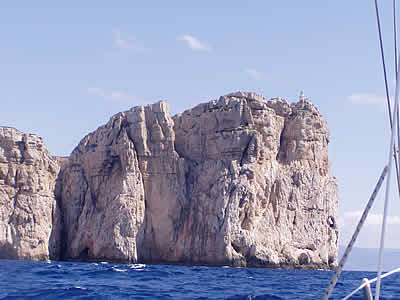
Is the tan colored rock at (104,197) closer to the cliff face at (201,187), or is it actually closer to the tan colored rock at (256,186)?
the cliff face at (201,187)

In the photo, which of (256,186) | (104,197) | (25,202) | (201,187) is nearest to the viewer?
(25,202)

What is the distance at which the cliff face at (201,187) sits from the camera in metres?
58.3

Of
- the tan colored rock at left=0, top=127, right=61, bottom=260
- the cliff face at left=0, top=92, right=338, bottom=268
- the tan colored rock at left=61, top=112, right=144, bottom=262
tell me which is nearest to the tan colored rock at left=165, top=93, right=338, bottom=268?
the cliff face at left=0, top=92, right=338, bottom=268

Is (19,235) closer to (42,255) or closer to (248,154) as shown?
(42,255)

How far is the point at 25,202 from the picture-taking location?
57844 mm

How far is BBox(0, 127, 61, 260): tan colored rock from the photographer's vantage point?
55.8 metres

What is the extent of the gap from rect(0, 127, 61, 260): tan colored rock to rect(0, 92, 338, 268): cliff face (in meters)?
0.71

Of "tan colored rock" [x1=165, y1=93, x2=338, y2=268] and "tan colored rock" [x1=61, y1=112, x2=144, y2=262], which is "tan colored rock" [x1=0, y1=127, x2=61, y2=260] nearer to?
"tan colored rock" [x1=61, y1=112, x2=144, y2=262]

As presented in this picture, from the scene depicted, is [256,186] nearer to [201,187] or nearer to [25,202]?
[201,187]

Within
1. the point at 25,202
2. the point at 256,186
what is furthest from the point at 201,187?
the point at 25,202

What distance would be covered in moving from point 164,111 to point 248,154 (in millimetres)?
10777

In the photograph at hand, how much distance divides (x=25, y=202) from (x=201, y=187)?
1808 centimetres

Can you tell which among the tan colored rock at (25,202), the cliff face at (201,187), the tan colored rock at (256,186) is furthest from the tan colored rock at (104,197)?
the tan colored rock at (256,186)

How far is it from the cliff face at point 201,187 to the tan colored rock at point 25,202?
713 mm
